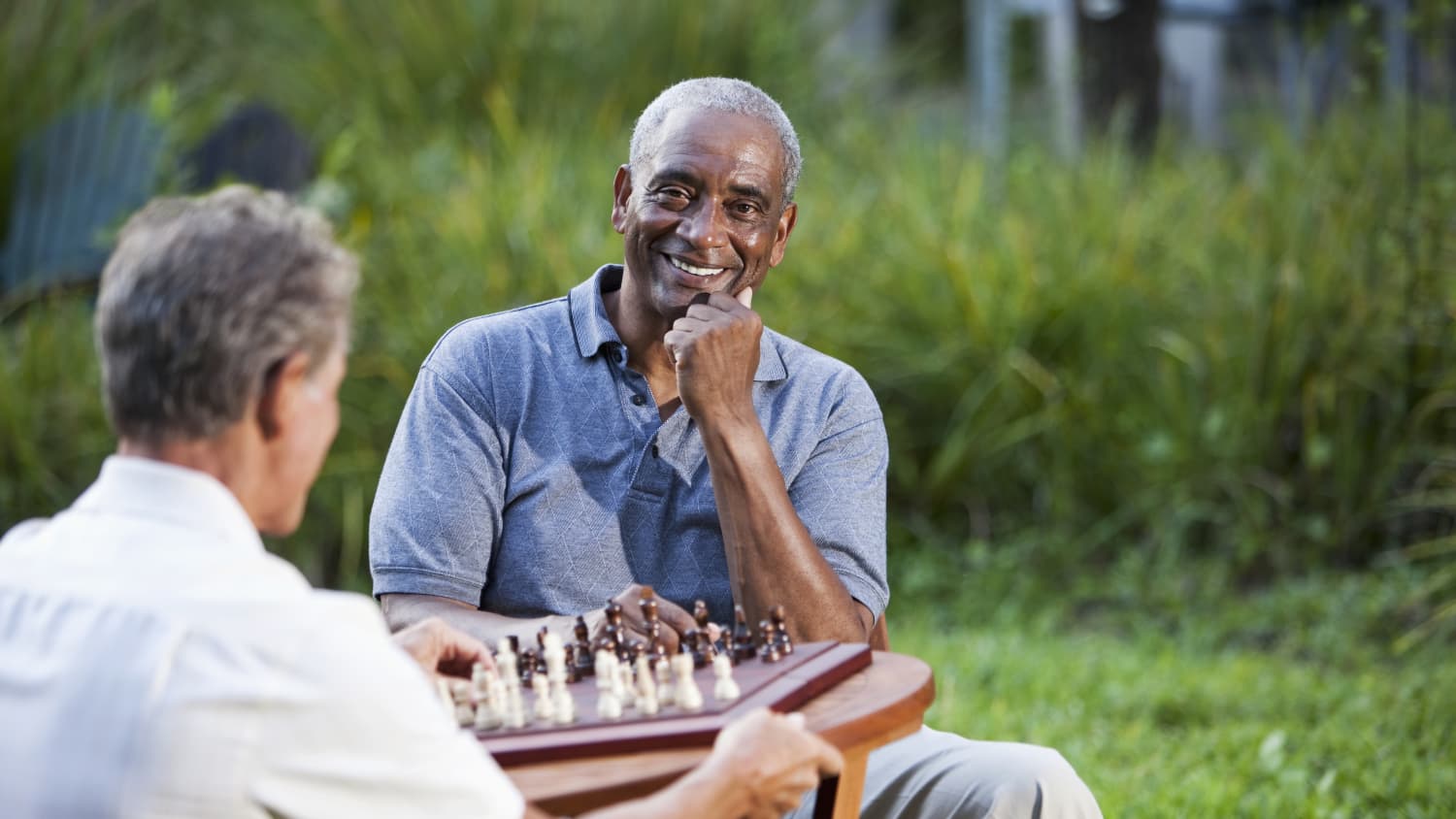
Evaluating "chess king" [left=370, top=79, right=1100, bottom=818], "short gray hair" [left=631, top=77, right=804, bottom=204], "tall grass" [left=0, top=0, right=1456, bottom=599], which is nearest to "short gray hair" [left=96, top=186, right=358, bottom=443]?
"chess king" [left=370, top=79, right=1100, bottom=818]

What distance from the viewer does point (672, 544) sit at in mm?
3367

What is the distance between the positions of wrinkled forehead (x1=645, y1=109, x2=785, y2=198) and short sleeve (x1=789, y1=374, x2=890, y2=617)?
0.51m

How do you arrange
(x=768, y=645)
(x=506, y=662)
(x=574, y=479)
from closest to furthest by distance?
(x=506, y=662), (x=768, y=645), (x=574, y=479)

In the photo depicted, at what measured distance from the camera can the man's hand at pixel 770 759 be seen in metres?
2.10

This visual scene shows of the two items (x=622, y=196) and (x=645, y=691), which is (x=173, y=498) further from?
(x=622, y=196)

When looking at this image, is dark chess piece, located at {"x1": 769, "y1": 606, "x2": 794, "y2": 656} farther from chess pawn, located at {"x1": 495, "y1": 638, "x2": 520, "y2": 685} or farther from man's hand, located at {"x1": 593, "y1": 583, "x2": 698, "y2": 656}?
chess pawn, located at {"x1": 495, "y1": 638, "x2": 520, "y2": 685}

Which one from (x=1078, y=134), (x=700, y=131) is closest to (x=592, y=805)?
(x=700, y=131)

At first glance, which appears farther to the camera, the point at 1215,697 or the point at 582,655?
the point at 1215,697

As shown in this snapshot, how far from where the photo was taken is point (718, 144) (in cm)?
340

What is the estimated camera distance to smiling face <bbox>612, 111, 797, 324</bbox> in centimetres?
341

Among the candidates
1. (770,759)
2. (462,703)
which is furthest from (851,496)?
(770,759)

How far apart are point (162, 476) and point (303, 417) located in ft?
0.58

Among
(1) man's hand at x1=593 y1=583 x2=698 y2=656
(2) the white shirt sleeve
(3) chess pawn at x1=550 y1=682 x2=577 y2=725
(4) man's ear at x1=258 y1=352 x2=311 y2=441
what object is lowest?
(1) man's hand at x1=593 y1=583 x2=698 y2=656

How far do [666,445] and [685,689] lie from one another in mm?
1133
